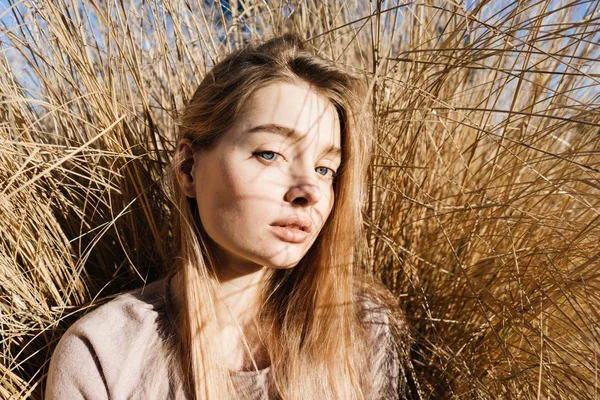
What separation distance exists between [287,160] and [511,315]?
0.49 meters

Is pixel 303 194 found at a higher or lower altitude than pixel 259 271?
higher

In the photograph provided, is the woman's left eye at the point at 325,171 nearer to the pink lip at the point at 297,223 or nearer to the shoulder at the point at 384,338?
the pink lip at the point at 297,223

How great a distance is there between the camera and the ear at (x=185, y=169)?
1.06 m

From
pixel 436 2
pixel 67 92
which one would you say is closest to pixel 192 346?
pixel 67 92

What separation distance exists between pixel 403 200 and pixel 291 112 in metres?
0.41

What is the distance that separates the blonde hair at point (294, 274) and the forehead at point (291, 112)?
2cm

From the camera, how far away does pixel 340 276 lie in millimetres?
1148

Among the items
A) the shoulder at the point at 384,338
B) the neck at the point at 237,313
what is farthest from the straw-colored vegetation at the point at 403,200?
the neck at the point at 237,313

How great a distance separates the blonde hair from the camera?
3.35 feet

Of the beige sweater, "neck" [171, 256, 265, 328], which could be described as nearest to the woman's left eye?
"neck" [171, 256, 265, 328]

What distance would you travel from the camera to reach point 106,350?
38.3 inches

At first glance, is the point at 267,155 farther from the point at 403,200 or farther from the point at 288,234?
the point at 403,200

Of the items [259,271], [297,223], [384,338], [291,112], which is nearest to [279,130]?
[291,112]

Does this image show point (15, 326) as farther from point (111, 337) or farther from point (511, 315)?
point (511, 315)
